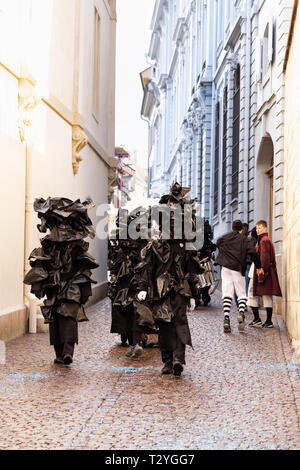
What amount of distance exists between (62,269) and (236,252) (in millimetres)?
4302

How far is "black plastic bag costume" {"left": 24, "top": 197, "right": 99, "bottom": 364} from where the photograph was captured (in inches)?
347

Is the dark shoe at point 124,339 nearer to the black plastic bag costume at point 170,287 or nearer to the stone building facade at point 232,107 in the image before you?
the black plastic bag costume at point 170,287

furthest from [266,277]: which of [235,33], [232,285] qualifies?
[235,33]

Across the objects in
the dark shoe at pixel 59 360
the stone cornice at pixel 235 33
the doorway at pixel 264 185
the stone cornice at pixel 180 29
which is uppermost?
the stone cornice at pixel 180 29

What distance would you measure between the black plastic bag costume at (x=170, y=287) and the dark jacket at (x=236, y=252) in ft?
13.6

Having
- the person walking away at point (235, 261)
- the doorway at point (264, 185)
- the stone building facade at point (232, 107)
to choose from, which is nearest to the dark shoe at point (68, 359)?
the person walking away at point (235, 261)

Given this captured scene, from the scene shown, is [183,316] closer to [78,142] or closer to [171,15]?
[78,142]

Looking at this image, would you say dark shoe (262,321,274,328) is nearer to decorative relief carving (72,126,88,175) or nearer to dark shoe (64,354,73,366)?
dark shoe (64,354,73,366)

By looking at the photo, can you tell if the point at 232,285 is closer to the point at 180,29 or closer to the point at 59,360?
the point at 59,360

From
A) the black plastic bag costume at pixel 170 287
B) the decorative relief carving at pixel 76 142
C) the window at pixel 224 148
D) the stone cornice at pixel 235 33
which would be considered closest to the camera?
the black plastic bag costume at pixel 170 287

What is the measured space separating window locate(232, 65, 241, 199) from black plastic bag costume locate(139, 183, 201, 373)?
15511 millimetres

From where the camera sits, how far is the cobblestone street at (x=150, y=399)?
17.1 ft

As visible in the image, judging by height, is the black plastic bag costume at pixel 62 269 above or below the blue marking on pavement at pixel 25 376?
above
